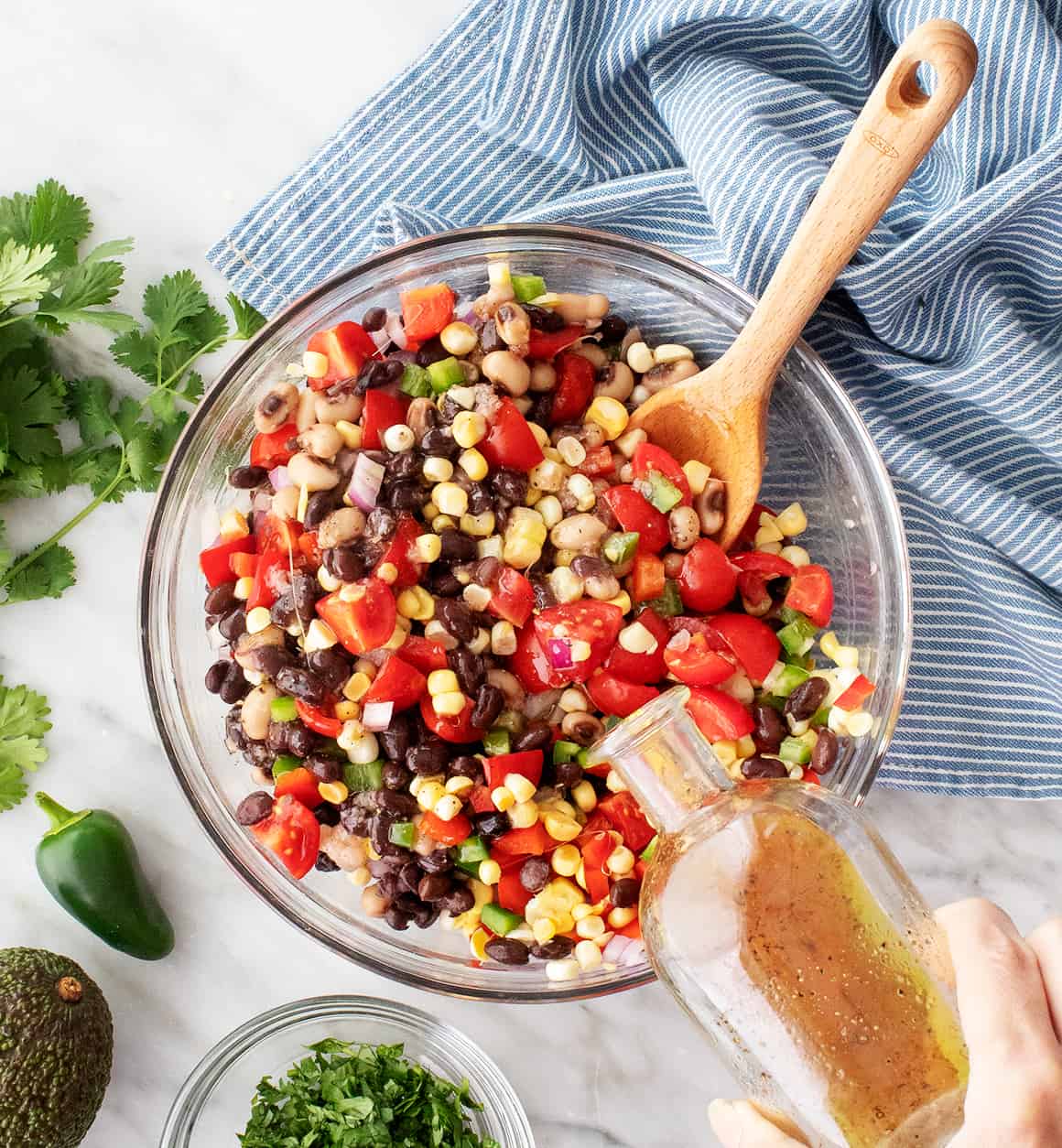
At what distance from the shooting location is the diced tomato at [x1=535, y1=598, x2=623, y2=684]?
220cm

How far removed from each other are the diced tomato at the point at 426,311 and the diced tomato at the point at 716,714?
90 centimetres

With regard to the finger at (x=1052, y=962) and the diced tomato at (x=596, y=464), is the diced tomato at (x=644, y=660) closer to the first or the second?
the diced tomato at (x=596, y=464)

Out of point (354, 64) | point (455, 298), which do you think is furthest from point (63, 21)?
point (455, 298)

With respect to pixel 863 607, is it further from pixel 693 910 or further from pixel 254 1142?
pixel 254 1142

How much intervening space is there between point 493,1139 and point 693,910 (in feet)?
3.97

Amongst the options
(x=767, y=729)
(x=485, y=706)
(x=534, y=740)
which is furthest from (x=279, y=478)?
(x=767, y=729)

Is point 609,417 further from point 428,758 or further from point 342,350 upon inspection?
point 428,758

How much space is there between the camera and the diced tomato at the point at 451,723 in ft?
7.29

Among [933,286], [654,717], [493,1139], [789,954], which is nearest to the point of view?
[789,954]

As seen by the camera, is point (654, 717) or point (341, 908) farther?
point (341, 908)

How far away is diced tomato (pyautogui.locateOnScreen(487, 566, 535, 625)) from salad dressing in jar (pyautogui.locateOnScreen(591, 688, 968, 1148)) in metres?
0.39

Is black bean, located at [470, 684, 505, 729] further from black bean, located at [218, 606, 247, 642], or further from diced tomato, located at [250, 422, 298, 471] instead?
diced tomato, located at [250, 422, 298, 471]

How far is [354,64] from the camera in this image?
2.70 meters

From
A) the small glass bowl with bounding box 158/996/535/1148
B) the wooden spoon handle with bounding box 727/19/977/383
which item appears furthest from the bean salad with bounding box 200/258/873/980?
the small glass bowl with bounding box 158/996/535/1148
